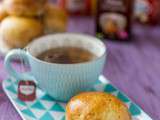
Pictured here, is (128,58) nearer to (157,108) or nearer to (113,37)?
(113,37)

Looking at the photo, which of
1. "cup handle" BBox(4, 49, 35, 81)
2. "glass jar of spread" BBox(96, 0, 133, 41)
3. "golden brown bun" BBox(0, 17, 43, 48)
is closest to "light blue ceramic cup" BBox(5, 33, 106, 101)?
"cup handle" BBox(4, 49, 35, 81)

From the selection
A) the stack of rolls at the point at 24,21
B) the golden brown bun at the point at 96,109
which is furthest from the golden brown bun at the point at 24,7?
the golden brown bun at the point at 96,109

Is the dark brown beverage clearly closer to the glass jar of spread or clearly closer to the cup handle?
the cup handle

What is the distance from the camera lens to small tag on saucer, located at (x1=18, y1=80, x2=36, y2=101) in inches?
24.0

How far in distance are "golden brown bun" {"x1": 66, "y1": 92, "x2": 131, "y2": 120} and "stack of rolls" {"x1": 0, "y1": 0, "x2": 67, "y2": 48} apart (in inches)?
10.0

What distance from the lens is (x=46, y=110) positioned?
1.92 feet

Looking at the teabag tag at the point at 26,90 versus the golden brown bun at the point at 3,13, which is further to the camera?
the golden brown bun at the point at 3,13

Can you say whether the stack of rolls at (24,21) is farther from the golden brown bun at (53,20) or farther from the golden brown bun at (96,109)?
the golden brown bun at (96,109)

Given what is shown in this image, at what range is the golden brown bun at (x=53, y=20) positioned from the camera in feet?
2.62

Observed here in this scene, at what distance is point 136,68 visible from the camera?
2.48 ft

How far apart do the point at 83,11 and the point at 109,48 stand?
21cm

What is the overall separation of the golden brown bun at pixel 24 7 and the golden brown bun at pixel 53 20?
0.03 metres

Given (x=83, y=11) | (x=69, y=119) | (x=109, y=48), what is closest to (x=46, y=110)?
(x=69, y=119)

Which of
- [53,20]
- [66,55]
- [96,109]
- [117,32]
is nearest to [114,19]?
[117,32]
